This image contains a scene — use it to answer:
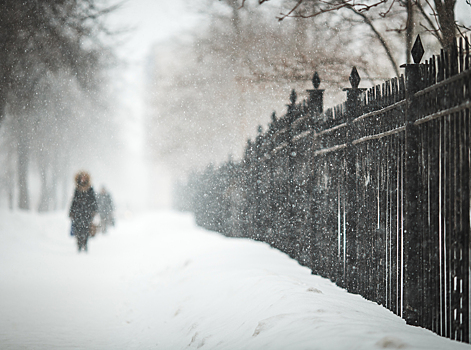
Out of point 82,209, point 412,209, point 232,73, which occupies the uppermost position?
point 232,73

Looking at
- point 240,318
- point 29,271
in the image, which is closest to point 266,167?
point 240,318

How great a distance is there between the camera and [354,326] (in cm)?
273

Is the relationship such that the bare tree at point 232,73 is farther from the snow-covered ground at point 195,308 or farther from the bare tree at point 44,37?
the snow-covered ground at point 195,308

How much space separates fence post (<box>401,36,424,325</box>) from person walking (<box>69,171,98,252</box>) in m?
10.1

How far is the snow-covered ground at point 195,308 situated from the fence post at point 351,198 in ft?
0.89

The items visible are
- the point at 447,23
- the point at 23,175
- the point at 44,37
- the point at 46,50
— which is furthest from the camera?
the point at 23,175

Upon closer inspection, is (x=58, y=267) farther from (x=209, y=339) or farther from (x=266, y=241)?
(x=209, y=339)

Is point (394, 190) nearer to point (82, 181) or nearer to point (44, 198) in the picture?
point (82, 181)

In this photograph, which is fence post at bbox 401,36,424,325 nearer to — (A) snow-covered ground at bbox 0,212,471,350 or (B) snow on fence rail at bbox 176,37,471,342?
(B) snow on fence rail at bbox 176,37,471,342

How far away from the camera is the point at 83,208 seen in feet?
40.3

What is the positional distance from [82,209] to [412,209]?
35.4ft

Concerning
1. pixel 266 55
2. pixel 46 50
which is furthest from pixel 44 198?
pixel 266 55

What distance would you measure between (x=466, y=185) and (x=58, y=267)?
335 inches

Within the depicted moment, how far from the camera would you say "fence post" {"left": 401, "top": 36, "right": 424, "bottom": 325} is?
3148 millimetres
